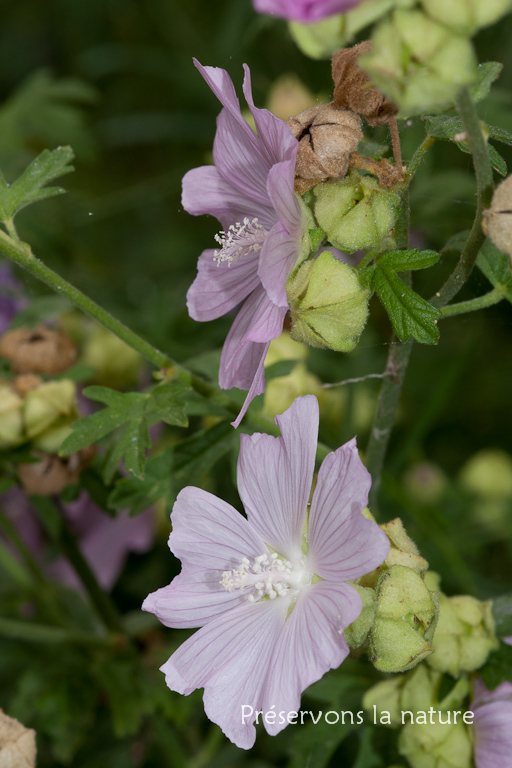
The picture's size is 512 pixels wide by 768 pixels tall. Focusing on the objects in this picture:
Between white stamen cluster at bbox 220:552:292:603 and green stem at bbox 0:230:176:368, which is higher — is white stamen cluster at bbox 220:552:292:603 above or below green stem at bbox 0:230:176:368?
below

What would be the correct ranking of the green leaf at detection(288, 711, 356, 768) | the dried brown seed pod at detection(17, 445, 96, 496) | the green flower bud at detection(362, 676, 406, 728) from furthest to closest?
the dried brown seed pod at detection(17, 445, 96, 496)
the green leaf at detection(288, 711, 356, 768)
the green flower bud at detection(362, 676, 406, 728)

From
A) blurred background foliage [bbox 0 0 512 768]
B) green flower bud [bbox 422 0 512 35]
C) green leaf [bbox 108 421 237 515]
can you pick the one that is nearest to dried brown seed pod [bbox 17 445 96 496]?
green leaf [bbox 108 421 237 515]

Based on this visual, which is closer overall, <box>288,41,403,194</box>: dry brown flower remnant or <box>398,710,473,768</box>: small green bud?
<box>288,41,403,194</box>: dry brown flower remnant

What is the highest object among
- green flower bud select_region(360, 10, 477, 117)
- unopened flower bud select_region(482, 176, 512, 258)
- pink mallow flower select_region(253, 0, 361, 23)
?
pink mallow flower select_region(253, 0, 361, 23)

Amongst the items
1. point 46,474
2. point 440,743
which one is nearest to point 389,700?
point 440,743

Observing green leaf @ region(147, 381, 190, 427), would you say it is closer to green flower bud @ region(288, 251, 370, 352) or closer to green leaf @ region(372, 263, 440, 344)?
green flower bud @ region(288, 251, 370, 352)

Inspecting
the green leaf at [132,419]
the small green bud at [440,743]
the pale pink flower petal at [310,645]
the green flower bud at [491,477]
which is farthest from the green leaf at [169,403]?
the green flower bud at [491,477]
